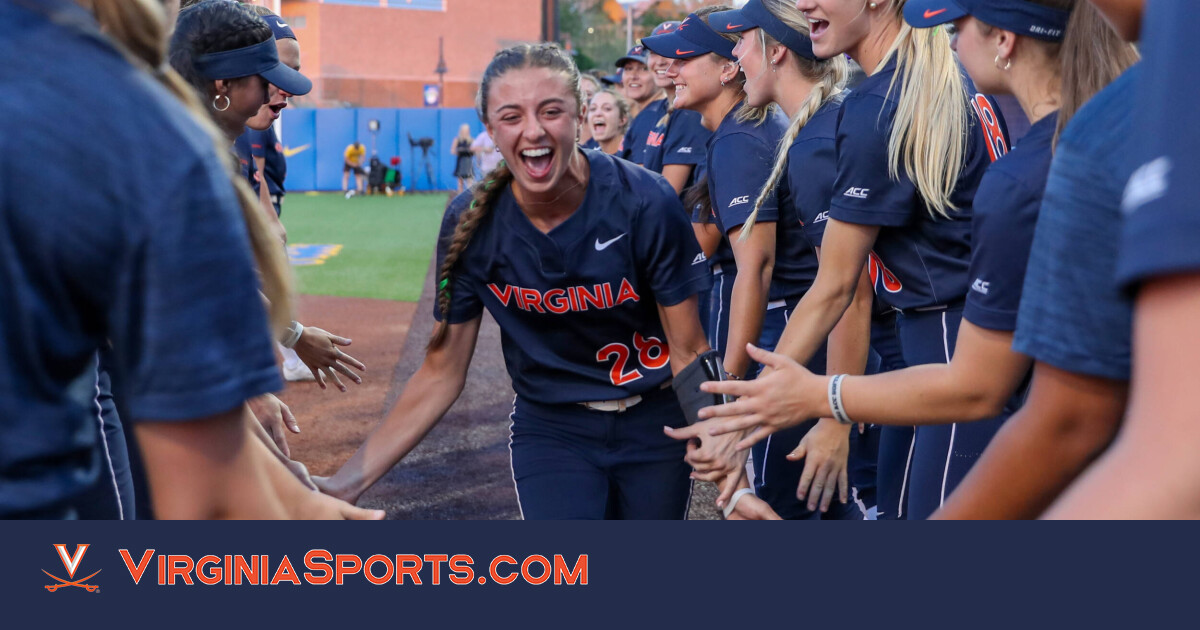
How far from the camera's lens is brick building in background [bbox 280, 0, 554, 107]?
147 feet

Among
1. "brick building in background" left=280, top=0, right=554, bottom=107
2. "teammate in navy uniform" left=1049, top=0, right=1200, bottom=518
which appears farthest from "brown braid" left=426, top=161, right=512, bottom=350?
"brick building in background" left=280, top=0, right=554, bottom=107

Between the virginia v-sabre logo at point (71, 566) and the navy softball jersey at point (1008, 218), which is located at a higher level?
the navy softball jersey at point (1008, 218)

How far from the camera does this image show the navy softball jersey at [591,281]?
3.33 metres

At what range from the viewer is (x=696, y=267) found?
340 centimetres

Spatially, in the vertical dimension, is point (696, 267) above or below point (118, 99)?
below

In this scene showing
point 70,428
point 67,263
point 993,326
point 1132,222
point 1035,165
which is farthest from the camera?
point 1035,165

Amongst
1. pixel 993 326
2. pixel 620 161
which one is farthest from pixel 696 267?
pixel 993 326

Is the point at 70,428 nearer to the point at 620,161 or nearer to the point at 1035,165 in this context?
the point at 1035,165

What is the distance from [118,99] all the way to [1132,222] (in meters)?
0.95

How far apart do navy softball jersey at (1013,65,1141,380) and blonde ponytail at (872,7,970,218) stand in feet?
6.10

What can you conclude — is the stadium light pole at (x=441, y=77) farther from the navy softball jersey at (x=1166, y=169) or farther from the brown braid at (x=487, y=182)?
the navy softball jersey at (x=1166, y=169)

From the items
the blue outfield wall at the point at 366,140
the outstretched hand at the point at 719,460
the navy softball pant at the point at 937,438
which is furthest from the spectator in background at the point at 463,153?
the outstretched hand at the point at 719,460

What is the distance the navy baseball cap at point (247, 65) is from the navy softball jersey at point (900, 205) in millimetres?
2193

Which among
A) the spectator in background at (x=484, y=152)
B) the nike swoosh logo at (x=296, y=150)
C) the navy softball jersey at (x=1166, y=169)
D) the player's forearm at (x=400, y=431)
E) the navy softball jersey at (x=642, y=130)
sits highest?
the navy softball jersey at (x=1166, y=169)
